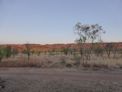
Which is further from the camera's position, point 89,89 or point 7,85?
point 7,85

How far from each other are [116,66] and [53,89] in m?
20.9

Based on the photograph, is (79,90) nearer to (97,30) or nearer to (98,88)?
(98,88)

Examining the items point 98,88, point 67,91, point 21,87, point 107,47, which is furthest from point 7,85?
point 107,47

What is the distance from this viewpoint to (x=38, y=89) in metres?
16.6

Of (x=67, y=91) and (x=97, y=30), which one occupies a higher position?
(x=97, y=30)

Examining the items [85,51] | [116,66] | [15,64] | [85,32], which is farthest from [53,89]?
[85,51]

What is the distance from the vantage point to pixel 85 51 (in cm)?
5350

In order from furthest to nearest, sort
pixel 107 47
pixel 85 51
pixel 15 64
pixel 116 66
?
pixel 107 47
pixel 85 51
pixel 15 64
pixel 116 66

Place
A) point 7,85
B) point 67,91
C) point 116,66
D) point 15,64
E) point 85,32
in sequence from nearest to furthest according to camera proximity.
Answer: point 67,91 → point 7,85 → point 116,66 → point 15,64 → point 85,32

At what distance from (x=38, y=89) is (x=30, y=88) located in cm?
65

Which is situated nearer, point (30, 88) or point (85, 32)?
point (30, 88)

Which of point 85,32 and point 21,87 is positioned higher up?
point 85,32

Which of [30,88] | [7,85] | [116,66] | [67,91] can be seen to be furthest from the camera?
[116,66]

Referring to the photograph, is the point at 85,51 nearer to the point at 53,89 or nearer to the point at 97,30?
the point at 97,30
